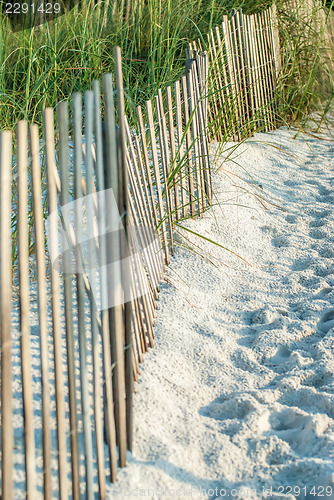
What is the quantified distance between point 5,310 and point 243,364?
1230mm

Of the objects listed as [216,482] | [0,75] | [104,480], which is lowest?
[216,482]

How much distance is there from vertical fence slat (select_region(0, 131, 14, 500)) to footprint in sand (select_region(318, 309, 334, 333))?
1.57 meters

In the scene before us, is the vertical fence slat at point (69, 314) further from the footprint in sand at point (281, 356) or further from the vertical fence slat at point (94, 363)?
the footprint in sand at point (281, 356)

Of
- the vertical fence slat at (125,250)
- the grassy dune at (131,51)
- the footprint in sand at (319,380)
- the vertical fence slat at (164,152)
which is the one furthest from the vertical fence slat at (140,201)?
the grassy dune at (131,51)

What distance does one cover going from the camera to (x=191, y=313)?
2416 mm

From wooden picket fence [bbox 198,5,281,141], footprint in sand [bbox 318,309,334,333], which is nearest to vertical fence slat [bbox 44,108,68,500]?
Answer: footprint in sand [bbox 318,309,334,333]

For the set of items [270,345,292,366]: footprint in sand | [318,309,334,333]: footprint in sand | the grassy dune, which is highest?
the grassy dune

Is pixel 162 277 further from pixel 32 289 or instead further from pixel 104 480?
pixel 104 480

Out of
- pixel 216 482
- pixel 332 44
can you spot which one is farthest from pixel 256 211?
pixel 332 44

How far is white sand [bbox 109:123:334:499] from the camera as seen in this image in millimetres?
1606

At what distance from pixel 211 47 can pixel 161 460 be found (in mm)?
3093

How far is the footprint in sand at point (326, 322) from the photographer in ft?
7.91

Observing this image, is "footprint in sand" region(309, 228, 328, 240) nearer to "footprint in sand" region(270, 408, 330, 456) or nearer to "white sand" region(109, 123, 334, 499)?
"white sand" region(109, 123, 334, 499)

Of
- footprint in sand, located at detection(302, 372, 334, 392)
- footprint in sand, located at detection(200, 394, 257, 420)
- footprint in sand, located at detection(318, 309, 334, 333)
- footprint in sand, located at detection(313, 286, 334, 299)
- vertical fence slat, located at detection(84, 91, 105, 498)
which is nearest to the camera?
vertical fence slat, located at detection(84, 91, 105, 498)
